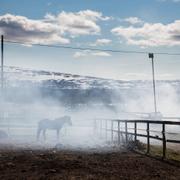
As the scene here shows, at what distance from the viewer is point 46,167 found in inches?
513

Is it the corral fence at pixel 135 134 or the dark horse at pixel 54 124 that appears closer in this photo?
the corral fence at pixel 135 134

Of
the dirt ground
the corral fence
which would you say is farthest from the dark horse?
the dirt ground

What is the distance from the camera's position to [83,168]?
13000mm

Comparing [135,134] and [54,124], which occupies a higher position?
[54,124]

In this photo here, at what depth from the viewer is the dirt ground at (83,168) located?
11.7 m

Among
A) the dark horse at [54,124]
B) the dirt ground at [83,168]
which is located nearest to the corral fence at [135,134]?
the dirt ground at [83,168]

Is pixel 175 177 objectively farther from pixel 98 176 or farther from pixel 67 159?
pixel 67 159

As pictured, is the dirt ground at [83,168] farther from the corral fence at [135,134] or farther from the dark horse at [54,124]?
the dark horse at [54,124]

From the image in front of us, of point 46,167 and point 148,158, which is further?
point 148,158

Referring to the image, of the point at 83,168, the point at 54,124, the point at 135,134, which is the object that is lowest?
the point at 83,168

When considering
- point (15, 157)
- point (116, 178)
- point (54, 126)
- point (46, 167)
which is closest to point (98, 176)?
point (116, 178)

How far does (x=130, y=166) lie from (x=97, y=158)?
2266mm

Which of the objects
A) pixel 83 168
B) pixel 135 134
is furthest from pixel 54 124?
pixel 83 168

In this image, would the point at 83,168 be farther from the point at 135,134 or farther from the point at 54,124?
the point at 54,124
